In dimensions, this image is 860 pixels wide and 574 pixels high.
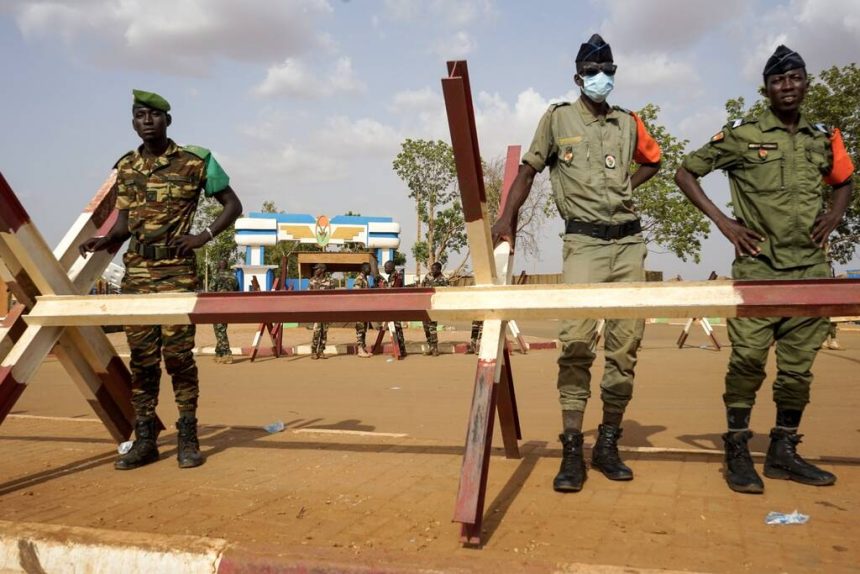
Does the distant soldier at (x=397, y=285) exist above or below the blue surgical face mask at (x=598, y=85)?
below

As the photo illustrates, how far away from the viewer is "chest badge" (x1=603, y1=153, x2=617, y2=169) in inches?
141


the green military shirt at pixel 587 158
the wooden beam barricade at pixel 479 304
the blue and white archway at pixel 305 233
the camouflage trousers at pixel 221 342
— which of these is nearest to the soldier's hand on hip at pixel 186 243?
the wooden beam barricade at pixel 479 304

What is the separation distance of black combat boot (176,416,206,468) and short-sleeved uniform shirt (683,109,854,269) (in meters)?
2.96

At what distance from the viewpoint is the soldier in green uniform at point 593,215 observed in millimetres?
3486

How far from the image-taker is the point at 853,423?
5.27 meters

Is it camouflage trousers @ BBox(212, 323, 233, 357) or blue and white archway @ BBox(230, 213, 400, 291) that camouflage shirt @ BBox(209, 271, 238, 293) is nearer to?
camouflage trousers @ BBox(212, 323, 233, 357)

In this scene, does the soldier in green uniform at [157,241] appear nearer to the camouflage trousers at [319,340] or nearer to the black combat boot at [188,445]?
the black combat boot at [188,445]

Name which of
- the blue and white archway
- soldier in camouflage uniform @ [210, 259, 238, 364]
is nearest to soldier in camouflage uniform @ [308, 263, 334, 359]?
soldier in camouflage uniform @ [210, 259, 238, 364]

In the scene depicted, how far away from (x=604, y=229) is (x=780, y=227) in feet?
2.64

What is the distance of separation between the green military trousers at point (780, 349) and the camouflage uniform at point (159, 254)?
112 inches

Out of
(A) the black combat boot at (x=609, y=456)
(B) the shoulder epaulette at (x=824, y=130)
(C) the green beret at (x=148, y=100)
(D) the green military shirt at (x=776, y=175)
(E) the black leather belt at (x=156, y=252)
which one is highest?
(C) the green beret at (x=148, y=100)

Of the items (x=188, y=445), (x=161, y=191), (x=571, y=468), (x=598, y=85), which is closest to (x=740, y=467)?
(x=571, y=468)

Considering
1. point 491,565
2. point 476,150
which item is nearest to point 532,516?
point 491,565

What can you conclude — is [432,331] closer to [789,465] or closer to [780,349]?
[780,349]
